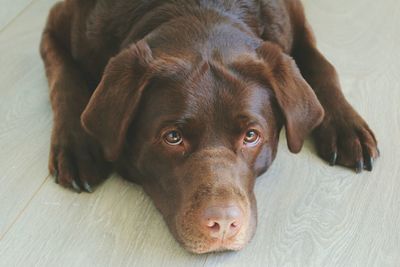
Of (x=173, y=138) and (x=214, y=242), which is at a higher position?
(x=173, y=138)

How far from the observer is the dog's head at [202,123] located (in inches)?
65.5

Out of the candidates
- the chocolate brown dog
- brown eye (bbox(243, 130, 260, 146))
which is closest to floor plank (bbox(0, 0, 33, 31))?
the chocolate brown dog

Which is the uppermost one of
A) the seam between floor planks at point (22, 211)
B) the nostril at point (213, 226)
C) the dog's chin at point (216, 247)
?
the nostril at point (213, 226)

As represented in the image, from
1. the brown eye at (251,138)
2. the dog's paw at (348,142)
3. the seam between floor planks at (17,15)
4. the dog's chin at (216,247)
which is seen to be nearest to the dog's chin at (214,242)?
the dog's chin at (216,247)

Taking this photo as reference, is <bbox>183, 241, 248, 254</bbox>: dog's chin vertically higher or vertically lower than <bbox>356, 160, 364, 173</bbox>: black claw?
higher

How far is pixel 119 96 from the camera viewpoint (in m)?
1.72

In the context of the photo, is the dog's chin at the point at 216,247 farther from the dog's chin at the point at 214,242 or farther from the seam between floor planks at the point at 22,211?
→ the seam between floor planks at the point at 22,211

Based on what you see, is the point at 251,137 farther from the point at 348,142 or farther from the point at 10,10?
the point at 10,10

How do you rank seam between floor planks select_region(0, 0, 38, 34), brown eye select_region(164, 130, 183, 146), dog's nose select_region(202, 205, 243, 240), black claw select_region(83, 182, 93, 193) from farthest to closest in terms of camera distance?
1. seam between floor planks select_region(0, 0, 38, 34)
2. black claw select_region(83, 182, 93, 193)
3. brown eye select_region(164, 130, 183, 146)
4. dog's nose select_region(202, 205, 243, 240)

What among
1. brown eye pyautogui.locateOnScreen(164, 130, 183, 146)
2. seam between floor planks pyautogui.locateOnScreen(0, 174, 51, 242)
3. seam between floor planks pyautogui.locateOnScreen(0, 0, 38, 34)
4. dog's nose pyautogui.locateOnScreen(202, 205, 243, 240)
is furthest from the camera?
seam between floor planks pyautogui.locateOnScreen(0, 0, 38, 34)

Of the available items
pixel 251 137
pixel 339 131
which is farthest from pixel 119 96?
pixel 339 131

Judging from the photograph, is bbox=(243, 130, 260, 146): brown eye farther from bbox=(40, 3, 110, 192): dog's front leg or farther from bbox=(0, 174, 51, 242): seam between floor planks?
bbox=(0, 174, 51, 242): seam between floor planks

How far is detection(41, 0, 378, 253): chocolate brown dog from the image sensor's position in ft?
5.49

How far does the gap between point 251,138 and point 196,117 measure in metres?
0.19
